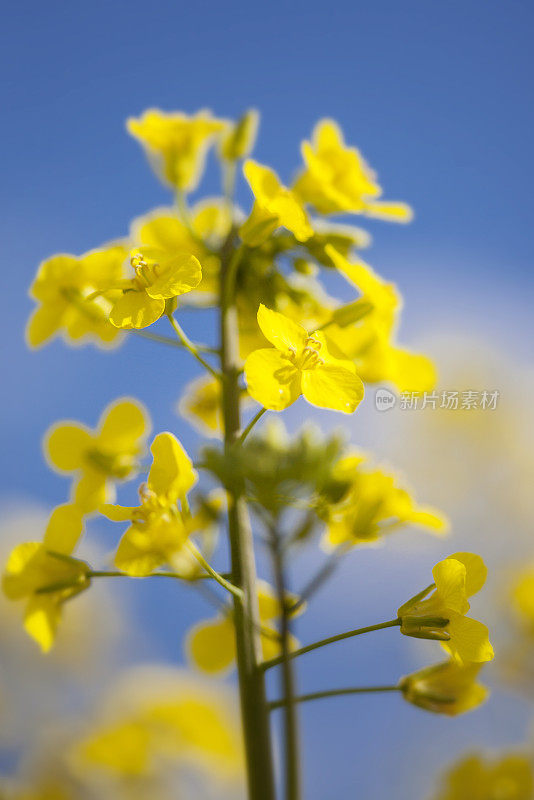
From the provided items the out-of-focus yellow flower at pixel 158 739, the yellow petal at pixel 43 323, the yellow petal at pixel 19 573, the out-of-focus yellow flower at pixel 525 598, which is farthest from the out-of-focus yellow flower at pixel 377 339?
the out-of-focus yellow flower at pixel 158 739

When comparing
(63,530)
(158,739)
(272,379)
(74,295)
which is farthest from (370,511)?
(158,739)

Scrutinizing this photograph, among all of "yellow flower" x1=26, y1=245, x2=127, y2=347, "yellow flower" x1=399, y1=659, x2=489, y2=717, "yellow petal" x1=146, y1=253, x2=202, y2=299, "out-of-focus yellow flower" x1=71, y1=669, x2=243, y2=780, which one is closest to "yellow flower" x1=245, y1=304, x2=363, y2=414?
"yellow petal" x1=146, y1=253, x2=202, y2=299

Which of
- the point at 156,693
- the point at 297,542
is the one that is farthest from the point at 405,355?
the point at 156,693

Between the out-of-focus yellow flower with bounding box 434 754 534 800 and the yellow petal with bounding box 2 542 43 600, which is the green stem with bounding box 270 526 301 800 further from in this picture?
the out-of-focus yellow flower with bounding box 434 754 534 800

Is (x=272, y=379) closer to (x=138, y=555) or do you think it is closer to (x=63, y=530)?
(x=138, y=555)

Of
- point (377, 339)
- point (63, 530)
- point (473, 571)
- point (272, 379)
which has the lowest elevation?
point (473, 571)

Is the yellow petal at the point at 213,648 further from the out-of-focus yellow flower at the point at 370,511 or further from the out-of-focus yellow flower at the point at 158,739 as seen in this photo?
the out-of-focus yellow flower at the point at 158,739

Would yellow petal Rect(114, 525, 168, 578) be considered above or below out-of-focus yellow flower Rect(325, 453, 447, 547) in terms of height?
below
